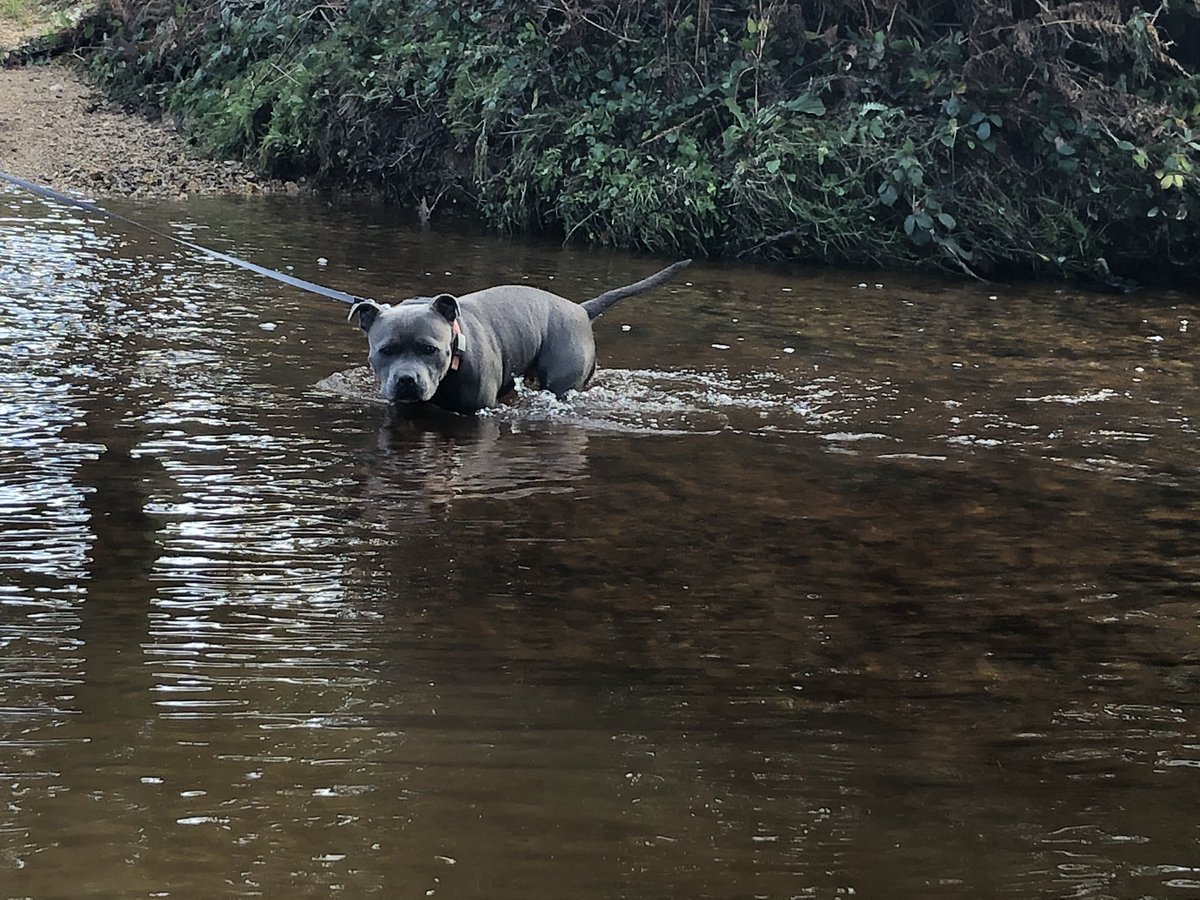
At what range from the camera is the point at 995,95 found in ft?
39.3

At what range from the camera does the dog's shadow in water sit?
5.68 metres

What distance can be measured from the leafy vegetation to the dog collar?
5.31m

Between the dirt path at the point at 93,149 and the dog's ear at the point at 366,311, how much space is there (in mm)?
6893

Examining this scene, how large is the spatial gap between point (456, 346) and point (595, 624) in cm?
290

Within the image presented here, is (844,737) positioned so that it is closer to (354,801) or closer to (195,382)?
(354,801)

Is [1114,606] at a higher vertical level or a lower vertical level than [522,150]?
lower

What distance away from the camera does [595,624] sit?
4.29 metres

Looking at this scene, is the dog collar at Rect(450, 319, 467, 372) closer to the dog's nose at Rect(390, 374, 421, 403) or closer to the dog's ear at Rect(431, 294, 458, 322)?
the dog's ear at Rect(431, 294, 458, 322)

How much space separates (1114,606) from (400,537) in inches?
92.4

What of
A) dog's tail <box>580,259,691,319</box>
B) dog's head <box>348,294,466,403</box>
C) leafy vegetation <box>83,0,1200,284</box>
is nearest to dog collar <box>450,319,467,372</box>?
dog's head <box>348,294,466,403</box>

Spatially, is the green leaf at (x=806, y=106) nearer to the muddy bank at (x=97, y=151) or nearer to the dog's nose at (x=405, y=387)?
the muddy bank at (x=97, y=151)

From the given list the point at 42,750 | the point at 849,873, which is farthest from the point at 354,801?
the point at 849,873

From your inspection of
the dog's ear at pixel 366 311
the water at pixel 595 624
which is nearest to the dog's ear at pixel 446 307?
the dog's ear at pixel 366 311

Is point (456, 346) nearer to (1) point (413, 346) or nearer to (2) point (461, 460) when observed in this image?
(1) point (413, 346)
